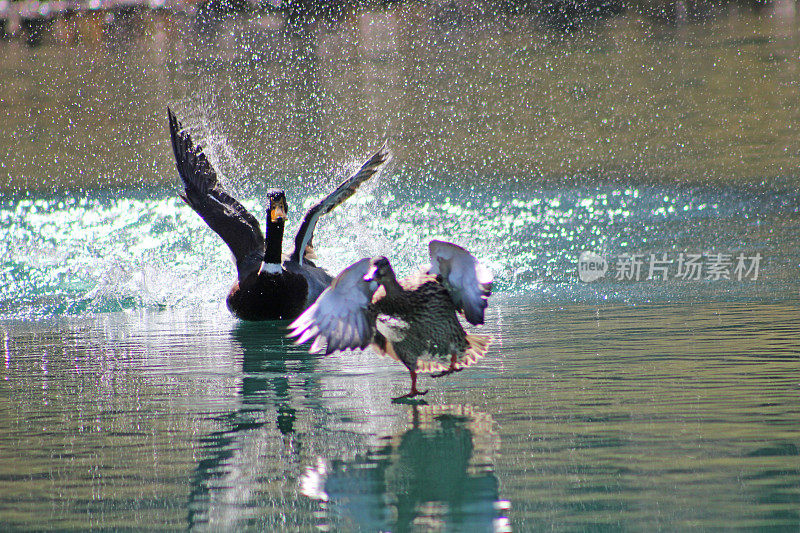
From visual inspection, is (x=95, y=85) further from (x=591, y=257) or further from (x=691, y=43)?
(x=591, y=257)

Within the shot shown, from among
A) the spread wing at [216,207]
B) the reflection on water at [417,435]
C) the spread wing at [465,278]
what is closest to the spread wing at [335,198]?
the spread wing at [216,207]

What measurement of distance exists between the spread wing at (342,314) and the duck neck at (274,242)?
360 cm

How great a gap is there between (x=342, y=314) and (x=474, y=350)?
103cm

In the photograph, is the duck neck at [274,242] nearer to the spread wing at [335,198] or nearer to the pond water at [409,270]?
the spread wing at [335,198]

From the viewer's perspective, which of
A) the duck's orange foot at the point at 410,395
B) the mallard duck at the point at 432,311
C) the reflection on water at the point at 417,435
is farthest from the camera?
the mallard duck at the point at 432,311

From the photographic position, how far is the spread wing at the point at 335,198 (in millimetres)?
8961

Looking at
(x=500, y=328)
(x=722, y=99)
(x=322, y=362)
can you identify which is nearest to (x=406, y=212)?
(x=500, y=328)

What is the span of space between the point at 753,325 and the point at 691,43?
65.3 feet

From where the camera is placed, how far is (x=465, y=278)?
5.88 meters

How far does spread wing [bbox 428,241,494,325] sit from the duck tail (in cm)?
25

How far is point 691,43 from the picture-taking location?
84.5 ft

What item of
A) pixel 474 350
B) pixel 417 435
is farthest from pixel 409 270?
pixel 417 435
